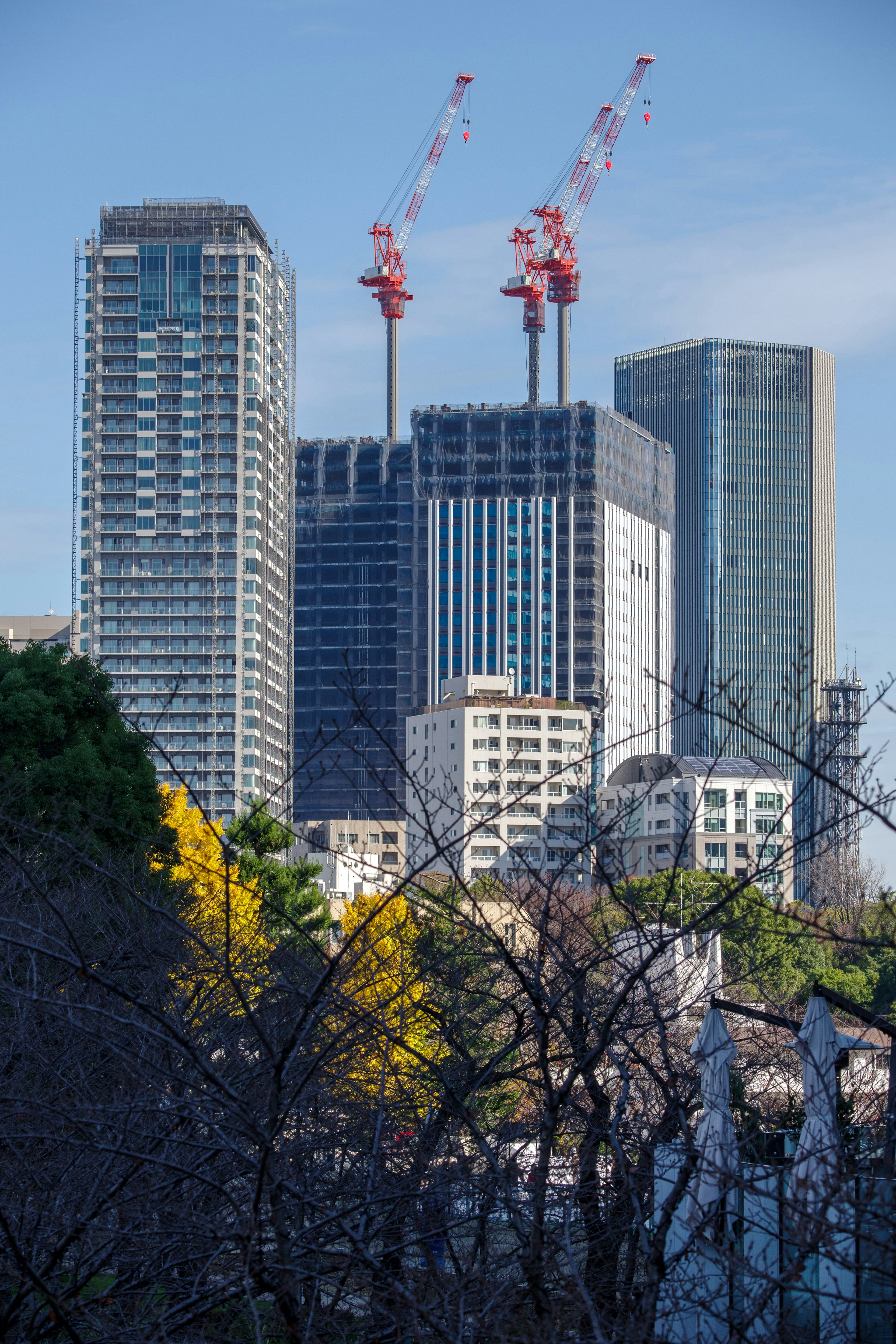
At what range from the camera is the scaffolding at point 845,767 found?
28.2 feet

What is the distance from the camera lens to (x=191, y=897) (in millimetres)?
26766

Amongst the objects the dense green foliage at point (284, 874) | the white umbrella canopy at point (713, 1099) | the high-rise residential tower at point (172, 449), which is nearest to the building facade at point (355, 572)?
the high-rise residential tower at point (172, 449)

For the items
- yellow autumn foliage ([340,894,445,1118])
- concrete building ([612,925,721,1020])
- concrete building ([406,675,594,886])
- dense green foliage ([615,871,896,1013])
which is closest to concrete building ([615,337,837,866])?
concrete building ([406,675,594,886])

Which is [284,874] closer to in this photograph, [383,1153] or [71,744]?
[71,744]

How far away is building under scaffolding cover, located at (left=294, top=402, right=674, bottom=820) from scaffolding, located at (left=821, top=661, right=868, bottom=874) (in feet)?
79.9

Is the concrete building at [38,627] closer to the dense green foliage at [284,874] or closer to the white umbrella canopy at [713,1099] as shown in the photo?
the dense green foliage at [284,874]

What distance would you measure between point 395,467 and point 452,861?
15204cm

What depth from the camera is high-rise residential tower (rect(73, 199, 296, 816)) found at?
13438 centimetres

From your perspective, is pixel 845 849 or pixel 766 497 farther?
pixel 766 497

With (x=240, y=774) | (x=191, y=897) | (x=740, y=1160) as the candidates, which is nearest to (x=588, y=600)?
(x=240, y=774)

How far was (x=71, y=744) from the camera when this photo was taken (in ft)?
105

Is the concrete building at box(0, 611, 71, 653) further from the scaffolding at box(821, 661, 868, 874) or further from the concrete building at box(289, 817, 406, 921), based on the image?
the scaffolding at box(821, 661, 868, 874)

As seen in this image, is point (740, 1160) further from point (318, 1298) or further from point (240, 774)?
point (240, 774)

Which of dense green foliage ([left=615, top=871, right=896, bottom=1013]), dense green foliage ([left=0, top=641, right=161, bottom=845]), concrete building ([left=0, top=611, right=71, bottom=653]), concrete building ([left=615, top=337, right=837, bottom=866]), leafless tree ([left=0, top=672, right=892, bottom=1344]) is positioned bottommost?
dense green foliage ([left=615, top=871, right=896, bottom=1013])
